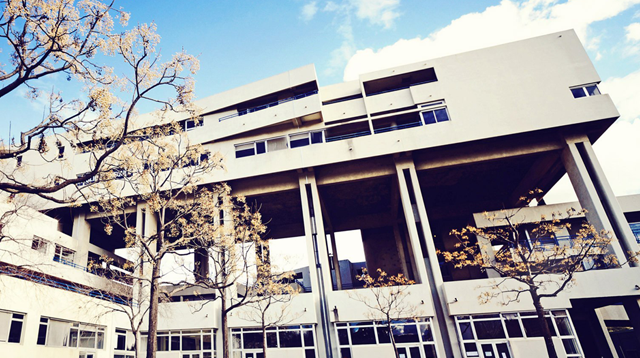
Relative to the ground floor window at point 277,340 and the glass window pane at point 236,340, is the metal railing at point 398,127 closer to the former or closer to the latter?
the ground floor window at point 277,340

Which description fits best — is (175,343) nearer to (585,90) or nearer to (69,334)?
(69,334)

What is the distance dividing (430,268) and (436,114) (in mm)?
9299

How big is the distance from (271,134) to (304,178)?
13.1 ft

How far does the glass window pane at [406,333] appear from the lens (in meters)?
18.8

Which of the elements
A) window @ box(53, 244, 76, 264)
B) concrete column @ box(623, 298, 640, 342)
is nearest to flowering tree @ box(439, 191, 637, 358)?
concrete column @ box(623, 298, 640, 342)

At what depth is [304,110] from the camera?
2355 centimetres

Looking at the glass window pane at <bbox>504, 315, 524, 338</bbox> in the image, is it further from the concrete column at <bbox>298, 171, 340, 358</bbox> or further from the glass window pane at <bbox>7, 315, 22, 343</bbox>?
the glass window pane at <bbox>7, 315, 22, 343</bbox>

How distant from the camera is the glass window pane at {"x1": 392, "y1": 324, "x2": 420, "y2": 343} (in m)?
18.8

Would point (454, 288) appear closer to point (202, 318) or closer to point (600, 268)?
point (600, 268)

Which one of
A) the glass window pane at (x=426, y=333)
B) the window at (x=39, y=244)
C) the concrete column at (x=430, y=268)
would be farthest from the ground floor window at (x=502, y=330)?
the window at (x=39, y=244)

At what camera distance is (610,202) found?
19453 mm

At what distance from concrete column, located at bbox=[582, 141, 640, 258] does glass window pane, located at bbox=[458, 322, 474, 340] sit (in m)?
9.00

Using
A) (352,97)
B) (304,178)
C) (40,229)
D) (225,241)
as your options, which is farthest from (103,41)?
(352,97)

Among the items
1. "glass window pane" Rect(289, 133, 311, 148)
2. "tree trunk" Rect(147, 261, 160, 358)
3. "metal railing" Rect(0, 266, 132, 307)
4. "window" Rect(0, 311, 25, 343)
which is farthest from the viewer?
"glass window pane" Rect(289, 133, 311, 148)
